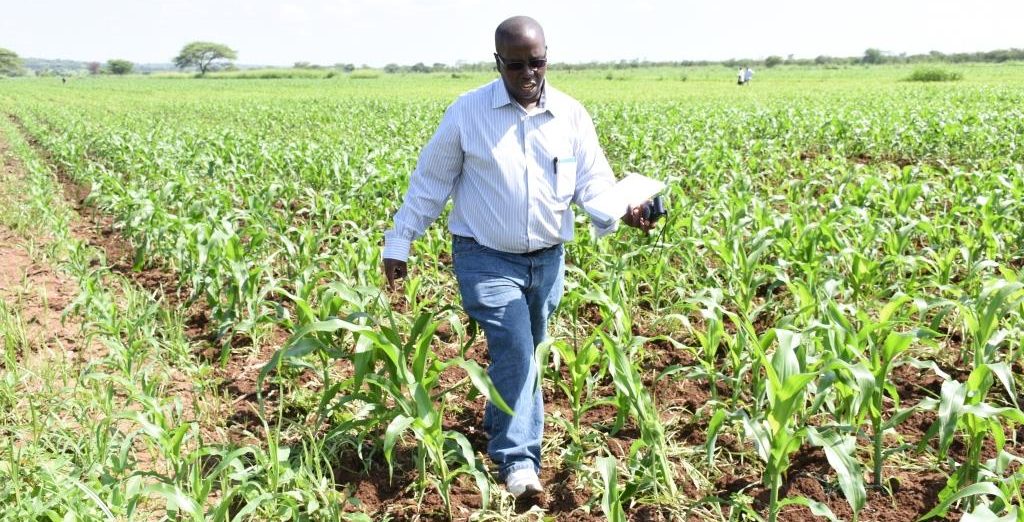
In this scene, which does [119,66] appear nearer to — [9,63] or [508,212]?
[9,63]

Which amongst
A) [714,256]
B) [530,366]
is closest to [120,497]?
[530,366]

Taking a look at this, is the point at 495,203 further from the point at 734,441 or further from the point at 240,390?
the point at 240,390

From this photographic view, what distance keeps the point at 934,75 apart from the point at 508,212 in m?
41.9

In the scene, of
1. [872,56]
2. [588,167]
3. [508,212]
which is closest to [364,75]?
[872,56]

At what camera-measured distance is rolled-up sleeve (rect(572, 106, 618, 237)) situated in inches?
111

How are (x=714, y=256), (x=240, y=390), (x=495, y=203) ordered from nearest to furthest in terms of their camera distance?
(x=495, y=203)
(x=240, y=390)
(x=714, y=256)

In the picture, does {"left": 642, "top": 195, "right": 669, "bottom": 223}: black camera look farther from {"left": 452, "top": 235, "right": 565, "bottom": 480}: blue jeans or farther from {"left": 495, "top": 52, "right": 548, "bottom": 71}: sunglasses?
{"left": 495, "top": 52, "right": 548, "bottom": 71}: sunglasses

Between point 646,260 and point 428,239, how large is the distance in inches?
61.3

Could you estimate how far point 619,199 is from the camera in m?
2.69

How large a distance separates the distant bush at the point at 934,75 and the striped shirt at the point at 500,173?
41.4 meters

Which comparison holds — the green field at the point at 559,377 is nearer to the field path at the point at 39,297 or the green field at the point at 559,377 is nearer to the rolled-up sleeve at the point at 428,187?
the field path at the point at 39,297

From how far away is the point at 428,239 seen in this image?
17.8 ft

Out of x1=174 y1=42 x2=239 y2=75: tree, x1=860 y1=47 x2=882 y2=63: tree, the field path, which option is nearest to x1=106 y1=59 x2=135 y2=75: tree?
x1=174 y1=42 x2=239 y2=75: tree

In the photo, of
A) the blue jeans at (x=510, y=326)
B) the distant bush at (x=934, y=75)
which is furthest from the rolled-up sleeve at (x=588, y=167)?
the distant bush at (x=934, y=75)
